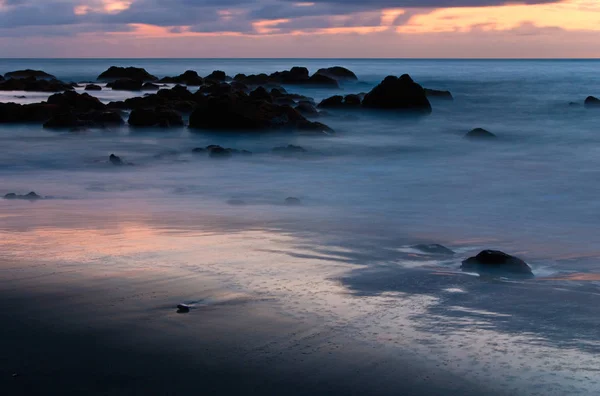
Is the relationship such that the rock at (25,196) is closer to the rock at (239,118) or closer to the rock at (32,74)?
the rock at (239,118)

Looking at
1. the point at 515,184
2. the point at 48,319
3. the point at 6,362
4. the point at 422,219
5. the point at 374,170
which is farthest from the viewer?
the point at 374,170

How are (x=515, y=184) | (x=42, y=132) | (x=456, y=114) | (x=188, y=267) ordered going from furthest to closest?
1. (x=456, y=114)
2. (x=42, y=132)
3. (x=515, y=184)
4. (x=188, y=267)

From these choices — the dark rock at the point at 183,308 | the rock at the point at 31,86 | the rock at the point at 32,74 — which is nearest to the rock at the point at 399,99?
the rock at the point at 31,86

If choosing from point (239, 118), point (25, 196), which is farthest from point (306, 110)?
point (25, 196)

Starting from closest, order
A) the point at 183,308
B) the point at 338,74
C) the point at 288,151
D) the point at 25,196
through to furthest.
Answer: the point at 183,308
the point at 25,196
the point at 288,151
the point at 338,74

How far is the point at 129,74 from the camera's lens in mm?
73812

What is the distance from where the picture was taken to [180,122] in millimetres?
28328

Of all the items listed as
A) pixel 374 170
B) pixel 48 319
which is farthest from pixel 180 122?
pixel 48 319

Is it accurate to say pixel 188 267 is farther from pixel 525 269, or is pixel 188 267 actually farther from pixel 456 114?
pixel 456 114

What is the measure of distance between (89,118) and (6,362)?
24982 mm

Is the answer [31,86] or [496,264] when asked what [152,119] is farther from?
[31,86]

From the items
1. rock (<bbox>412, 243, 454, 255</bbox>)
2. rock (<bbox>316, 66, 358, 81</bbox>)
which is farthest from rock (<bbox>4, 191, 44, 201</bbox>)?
rock (<bbox>316, 66, 358, 81</bbox>)

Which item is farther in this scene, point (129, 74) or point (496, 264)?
point (129, 74)

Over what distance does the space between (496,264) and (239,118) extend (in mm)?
19694
